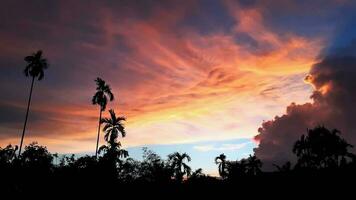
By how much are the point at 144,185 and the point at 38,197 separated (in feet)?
45.2

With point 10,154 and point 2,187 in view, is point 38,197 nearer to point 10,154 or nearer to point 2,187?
point 2,187

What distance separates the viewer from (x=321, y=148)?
7356 cm

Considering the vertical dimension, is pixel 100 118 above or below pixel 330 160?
above

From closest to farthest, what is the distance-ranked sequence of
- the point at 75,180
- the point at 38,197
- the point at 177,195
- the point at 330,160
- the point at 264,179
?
1. the point at 264,179
2. the point at 177,195
3. the point at 38,197
4. the point at 75,180
5. the point at 330,160

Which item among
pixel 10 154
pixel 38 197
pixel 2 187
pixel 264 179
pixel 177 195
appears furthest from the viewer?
pixel 10 154

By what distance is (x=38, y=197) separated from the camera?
4338cm

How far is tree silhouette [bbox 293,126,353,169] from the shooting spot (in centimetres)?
7125

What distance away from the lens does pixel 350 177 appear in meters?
27.9

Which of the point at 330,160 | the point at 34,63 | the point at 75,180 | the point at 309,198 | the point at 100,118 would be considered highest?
the point at 34,63

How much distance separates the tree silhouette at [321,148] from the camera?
71.2 m

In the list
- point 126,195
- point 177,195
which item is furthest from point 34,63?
point 177,195

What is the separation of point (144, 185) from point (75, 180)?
1313cm

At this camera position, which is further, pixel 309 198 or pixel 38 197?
pixel 38 197

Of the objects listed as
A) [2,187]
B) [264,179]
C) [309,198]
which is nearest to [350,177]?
[309,198]
